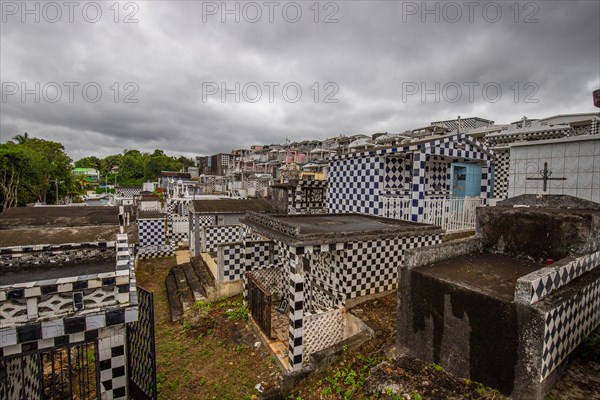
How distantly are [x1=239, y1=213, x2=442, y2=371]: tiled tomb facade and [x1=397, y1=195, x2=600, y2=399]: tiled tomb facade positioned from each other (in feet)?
5.44

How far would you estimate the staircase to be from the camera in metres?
9.71

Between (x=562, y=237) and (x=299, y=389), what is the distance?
4.86 metres

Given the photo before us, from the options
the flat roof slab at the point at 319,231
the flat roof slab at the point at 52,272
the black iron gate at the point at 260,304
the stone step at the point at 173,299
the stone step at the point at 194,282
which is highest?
the flat roof slab at the point at 319,231

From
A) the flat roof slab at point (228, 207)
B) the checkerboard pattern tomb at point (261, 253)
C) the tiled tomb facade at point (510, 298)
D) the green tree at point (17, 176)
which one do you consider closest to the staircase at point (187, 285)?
the checkerboard pattern tomb at point (261, 253)

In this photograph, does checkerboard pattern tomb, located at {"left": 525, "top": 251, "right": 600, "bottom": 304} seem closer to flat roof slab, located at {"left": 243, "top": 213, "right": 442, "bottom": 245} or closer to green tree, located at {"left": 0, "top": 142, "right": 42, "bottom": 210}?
flat roof slab, located at {"left": 243, "top": 213, "right": 442, "bottom": 245}

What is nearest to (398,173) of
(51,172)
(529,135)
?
(529,135)

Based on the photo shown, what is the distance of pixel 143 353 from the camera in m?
4.26

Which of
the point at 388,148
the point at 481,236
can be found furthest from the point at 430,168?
the point at 481,236

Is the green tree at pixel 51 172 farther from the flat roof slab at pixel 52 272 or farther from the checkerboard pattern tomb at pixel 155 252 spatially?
the flat roof slab at pixel 52 272

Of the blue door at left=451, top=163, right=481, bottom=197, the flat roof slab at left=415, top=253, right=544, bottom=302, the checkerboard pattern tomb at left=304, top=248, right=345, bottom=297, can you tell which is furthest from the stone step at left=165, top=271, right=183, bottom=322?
the blue door at left=451, top=163, right=481, bottom=197

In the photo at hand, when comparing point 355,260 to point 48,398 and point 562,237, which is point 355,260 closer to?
point 562,237

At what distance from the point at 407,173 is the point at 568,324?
25.7 feet

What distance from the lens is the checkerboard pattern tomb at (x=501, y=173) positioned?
49.3 ft

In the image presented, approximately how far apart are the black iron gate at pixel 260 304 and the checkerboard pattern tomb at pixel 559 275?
17.2ft
